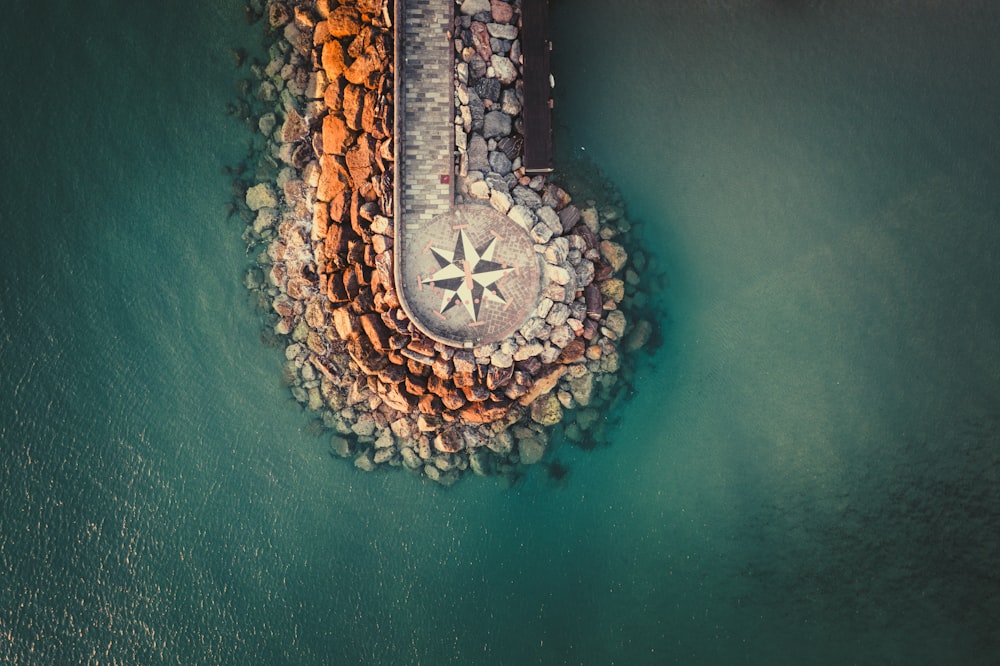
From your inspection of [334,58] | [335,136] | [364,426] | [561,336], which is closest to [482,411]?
[561,336]

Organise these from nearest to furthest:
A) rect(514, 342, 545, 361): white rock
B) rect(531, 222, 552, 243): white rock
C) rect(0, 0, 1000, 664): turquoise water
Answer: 1. rect(531, 222, 552, 243): white rock
2. rect(514, 342, 545, 361): white rock
3. rect(0, 0, 1000, 664): turquoise water

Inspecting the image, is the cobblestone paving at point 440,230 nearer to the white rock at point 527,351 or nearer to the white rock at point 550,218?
the white rock at point 527,351

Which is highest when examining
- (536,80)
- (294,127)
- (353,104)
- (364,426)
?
(536,80)

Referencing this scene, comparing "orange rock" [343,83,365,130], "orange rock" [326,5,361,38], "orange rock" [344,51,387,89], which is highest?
"orange rock" [326,5,361,38]

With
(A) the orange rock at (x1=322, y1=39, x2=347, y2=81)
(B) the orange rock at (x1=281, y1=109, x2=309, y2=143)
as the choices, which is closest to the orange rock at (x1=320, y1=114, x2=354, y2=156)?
(B) the orange rock at (x1=281, y1=109, x2=309, y2=143)

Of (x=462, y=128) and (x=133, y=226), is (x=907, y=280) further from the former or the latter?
(x=133, y=226)

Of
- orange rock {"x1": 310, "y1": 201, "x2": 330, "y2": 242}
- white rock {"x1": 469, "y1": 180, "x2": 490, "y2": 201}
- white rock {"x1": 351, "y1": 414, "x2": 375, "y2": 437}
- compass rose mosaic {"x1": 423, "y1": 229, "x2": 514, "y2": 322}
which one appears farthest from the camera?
white rock {"x1": 351, "y1": 414, "x2": 375, "y2": 437}

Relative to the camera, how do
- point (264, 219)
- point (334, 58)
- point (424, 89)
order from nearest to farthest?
point (424, 89) → point (334, 58) → point (264, 219)

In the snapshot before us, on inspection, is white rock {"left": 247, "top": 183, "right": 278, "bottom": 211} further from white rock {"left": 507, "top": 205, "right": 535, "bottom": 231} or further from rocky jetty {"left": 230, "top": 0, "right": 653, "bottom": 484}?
white rock {"left": 507, "top": 205, "right": 535, "bottom": 231}

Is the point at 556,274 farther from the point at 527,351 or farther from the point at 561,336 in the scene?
the point at 527,351
